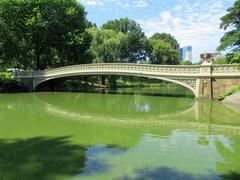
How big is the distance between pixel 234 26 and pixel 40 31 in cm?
1844

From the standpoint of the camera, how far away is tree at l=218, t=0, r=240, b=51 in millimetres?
22413

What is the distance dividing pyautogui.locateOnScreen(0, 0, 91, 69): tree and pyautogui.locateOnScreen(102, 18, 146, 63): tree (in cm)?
2036

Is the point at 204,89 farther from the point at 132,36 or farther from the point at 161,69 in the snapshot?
the point at 132,36

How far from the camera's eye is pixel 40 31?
3400cm

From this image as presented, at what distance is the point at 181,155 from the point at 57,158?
249cm

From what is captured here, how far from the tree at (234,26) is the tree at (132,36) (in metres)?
33.2

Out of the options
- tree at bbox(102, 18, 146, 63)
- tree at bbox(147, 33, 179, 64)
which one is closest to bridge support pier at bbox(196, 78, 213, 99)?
tree at bbox(102, 18, 146, 63)

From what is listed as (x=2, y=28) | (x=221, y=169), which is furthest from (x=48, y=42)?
(x=221, y=169)

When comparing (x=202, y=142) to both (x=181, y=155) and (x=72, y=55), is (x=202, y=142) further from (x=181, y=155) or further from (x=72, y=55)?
(x=72, y=55)

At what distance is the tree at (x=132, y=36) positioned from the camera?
5791 centimetres

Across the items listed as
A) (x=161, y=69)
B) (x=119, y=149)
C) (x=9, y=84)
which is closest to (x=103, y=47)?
(x=9, y=84)

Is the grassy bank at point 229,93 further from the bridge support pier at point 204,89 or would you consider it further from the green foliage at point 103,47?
the green foliage at point 103,47

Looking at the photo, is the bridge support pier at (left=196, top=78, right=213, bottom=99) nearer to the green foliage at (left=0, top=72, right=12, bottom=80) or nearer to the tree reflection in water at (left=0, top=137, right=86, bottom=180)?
the tree reflection in water at (left=0, top=137, right=86, bottom=180)

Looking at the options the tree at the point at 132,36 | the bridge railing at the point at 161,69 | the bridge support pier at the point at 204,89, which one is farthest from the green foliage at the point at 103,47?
the bridge support pier at the point at 204,89
